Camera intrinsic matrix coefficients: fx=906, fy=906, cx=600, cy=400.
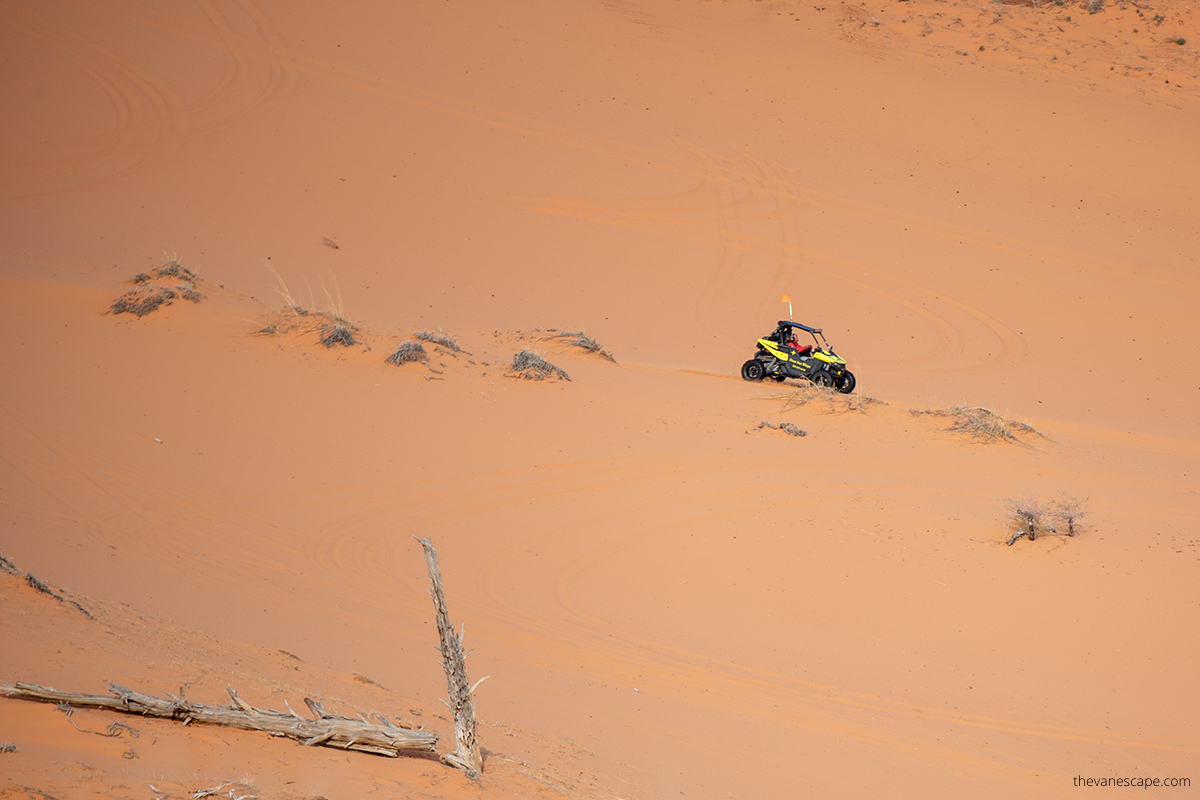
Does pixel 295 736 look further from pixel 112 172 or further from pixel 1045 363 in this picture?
pixel 112 172

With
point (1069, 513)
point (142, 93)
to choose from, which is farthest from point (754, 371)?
point (142, 93)

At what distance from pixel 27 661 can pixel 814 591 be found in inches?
241

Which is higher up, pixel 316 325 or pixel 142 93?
pixel 142 93

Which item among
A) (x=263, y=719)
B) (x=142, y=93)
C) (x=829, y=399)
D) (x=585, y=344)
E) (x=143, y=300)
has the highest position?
(x=142, y=93)

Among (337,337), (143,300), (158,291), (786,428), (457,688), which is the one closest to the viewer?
(457,688)

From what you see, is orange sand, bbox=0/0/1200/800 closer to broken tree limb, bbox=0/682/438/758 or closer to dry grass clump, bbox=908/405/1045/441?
broken tree limb, bbox=0/682/438/758

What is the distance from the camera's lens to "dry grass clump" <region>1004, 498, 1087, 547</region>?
9.12 m

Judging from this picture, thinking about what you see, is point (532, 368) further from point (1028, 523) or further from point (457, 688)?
point (457, 688)

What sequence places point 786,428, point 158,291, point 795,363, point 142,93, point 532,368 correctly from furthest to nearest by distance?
point 142,93
point 795,363
point 158,291
point 532,368
point 786,428

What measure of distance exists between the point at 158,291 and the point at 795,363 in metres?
9.33

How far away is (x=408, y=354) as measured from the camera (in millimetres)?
11938

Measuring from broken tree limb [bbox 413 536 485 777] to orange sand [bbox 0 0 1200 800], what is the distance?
15 centimetres

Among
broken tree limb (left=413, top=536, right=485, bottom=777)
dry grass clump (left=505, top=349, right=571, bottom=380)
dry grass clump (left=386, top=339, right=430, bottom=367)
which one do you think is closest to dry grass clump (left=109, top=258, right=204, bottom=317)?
dry grass clump (left=386, top=339, right=430, bottom=367)

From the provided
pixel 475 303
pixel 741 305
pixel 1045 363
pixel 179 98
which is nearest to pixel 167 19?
pixel 179 98
